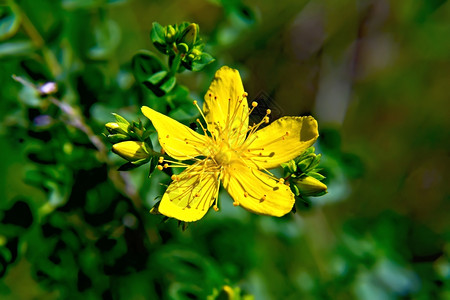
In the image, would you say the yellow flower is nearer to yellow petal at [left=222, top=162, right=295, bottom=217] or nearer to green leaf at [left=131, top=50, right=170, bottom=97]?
yellow petal at [left=222, top=162, right=295, bottom=217]

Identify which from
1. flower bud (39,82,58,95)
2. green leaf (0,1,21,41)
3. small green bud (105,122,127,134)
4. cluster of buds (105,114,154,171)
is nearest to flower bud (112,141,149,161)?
cluster of buds (105,114,154,171)

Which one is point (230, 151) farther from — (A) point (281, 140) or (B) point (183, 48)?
(B) point (183, 48)

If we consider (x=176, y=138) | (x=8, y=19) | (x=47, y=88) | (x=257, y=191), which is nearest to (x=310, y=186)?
(x=257, y=191)

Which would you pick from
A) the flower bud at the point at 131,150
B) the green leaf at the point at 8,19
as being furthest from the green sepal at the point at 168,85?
the green leaf at the point at 8,19

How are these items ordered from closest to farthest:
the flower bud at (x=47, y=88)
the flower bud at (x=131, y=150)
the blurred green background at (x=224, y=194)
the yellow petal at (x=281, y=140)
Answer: the flower bud at (x=131, y=150) → the yellow petal at (x=281, y=140) → the flower bud at (x=47, y=88) → the blurred green background at (x=224, y=194)

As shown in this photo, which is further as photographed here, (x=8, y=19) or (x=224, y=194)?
(x=224, y=194)

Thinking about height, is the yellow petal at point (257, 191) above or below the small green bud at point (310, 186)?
below

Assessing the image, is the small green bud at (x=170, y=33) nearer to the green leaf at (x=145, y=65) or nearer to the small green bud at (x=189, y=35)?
the small green bud at (x=189, y=35)
